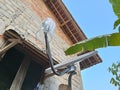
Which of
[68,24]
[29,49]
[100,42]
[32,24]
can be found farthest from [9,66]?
[68,24]

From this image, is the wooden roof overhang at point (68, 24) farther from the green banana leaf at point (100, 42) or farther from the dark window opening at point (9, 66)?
the green banana leaf at point (100, 42)

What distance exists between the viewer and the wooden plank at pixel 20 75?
4.92 m

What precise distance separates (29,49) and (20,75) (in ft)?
1.84

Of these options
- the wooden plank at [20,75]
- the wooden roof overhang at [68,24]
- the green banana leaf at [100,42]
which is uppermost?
the green banana leaf at [100,42]

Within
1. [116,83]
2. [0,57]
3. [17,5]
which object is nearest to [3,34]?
[0,57]

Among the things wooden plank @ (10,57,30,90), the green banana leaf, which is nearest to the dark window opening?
wooden plank @ (10,57,30,90)

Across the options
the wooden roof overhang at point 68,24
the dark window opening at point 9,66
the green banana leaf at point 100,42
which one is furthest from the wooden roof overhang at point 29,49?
the wooden roof overhang at point 68,24

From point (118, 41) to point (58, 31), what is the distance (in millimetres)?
4457

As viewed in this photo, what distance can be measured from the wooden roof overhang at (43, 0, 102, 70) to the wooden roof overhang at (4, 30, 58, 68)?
318 centimetres

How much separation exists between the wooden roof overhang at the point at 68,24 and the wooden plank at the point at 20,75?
332cm

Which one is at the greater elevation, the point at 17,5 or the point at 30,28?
the point at 17,5

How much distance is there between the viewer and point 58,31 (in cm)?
807

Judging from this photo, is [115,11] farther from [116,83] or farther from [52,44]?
[52,44]

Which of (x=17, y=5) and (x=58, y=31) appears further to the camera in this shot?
(x=58, y=31)
